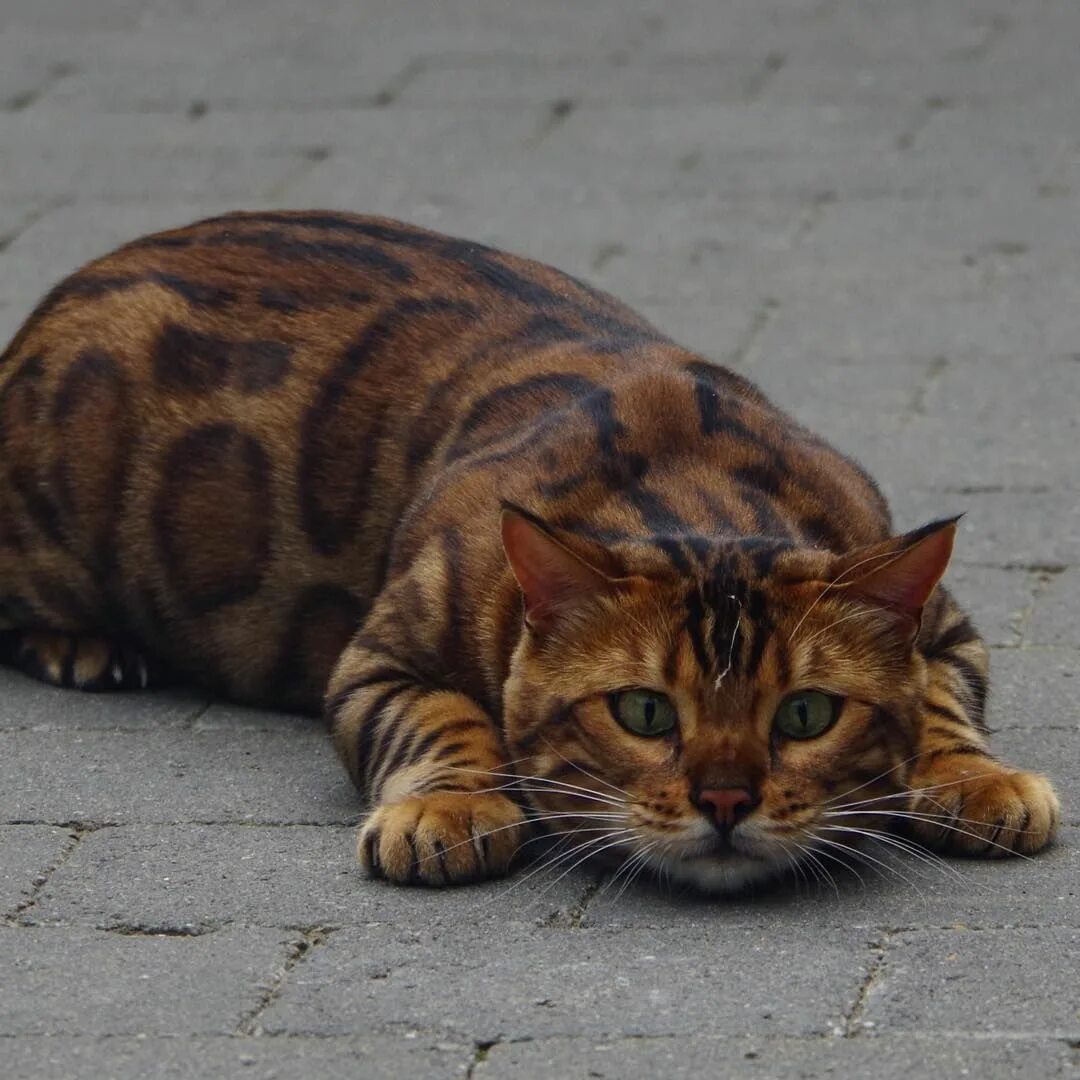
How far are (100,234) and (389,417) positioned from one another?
11.6 ft

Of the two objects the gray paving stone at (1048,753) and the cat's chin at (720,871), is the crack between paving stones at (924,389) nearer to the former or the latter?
the gray paving stone at (1048,753)

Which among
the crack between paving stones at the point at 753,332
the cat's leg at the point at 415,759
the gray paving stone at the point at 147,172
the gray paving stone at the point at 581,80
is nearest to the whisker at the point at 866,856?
the cat's leg at the point at 415,759

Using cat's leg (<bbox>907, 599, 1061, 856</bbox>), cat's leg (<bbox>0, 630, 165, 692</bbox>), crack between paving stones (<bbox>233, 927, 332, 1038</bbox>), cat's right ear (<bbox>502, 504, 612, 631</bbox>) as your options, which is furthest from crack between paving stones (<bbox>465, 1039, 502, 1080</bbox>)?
cat's leg (<bbox>0, 630, 165, 692</bbox>)

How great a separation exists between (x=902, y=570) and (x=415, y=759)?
2.94 ft

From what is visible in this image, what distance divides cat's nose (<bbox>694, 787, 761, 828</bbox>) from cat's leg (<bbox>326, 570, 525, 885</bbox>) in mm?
412

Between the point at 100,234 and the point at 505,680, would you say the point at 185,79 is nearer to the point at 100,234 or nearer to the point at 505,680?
the point at 100,234

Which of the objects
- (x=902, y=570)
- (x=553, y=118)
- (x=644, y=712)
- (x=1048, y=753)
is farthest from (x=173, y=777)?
(x=553, y=118)

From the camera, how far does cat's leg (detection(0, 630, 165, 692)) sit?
16.8 ft

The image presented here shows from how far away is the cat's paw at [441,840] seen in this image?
392 cm

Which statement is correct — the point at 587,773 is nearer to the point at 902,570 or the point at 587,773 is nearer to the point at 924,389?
the point at 902,570

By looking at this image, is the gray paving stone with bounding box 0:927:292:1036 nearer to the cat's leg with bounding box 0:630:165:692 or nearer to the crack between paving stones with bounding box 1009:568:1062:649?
the cat's leg with bounding box 0:630:165:692

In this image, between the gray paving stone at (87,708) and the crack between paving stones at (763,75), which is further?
the crack between paving stones at (763,75)

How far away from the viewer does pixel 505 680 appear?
414cm

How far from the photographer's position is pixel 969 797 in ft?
13.2
